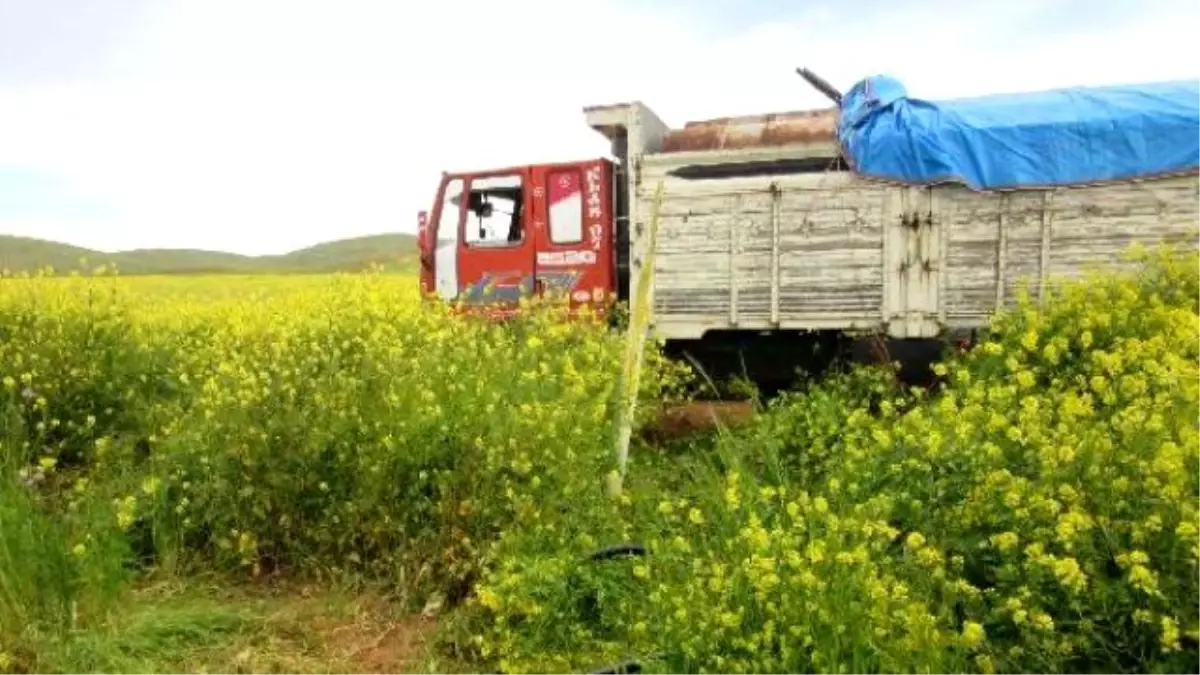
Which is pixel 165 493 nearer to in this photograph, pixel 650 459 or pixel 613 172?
pixel 650 459

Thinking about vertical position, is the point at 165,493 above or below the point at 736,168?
below

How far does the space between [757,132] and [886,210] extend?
5.40ft

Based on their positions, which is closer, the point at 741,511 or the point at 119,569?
the point at 741,511

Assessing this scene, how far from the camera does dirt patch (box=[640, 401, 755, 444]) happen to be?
7.45 m

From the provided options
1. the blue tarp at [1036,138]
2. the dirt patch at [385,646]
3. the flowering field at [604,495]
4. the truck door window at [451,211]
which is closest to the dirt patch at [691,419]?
the flowering field at [604,495]

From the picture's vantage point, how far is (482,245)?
29.7ft

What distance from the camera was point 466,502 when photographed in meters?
4.28

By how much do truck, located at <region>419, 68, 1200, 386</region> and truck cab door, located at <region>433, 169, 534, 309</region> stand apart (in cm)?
111

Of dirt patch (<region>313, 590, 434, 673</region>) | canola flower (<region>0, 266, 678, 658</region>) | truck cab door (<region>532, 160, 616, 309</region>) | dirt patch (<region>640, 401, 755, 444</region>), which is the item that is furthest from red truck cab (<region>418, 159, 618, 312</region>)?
dirt patch (<region>313, 590, 434, 673</region>)

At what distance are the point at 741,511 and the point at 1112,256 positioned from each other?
14.1ft

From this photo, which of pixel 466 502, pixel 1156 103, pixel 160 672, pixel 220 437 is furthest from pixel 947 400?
pixel 1156 103

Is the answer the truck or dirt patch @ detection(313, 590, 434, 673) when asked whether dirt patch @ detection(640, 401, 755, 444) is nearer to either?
the truck

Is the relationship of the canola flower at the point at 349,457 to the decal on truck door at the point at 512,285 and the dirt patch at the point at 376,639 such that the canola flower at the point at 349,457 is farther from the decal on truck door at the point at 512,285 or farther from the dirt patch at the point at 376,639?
the decal on truck door at the point at 512,285

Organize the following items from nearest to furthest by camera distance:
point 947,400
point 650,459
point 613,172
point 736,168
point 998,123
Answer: point 947,400 < point 650,459 < point 998,123 < point 736,168 < point 613,172
